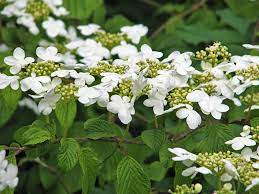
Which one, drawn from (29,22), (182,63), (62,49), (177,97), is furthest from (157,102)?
(29,22)

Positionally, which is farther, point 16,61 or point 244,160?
point 16,61

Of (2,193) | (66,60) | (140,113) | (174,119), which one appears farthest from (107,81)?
(140,113)

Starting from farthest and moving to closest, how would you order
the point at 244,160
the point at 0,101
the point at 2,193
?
the point at 0,101 → the point at 2,193 → the point at 244,160

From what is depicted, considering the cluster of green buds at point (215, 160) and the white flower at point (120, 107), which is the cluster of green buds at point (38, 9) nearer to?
the white flower at point (120, 107)

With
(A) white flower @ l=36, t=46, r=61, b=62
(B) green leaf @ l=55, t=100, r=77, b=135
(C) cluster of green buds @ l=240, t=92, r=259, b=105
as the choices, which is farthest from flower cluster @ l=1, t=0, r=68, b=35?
(C) cluster of green buds @ l=240, t=92, r=259, b=105

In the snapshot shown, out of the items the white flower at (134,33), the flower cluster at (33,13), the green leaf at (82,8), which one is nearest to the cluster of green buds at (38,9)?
the flower cluster at (33,13)

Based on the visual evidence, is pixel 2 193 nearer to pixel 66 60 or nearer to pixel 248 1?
pixel 66 60
